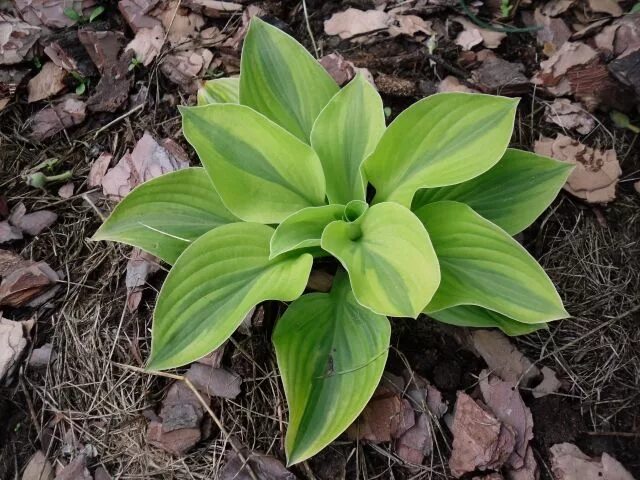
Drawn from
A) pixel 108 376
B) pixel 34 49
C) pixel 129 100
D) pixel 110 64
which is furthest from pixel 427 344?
pixel 34 49

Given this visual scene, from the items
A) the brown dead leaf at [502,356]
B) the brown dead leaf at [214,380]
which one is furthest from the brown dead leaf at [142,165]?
the brown dead leaf at [502,356]

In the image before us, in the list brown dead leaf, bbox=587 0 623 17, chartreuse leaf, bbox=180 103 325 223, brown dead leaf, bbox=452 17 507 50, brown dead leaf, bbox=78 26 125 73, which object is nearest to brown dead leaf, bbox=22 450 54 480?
chartreuse leaf, bbox=180 103 325 223

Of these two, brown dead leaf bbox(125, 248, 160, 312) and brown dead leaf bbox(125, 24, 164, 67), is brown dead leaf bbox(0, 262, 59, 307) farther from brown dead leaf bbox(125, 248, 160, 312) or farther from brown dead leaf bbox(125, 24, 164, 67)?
brown dead leaf bbox(125, 24, 164, 67)

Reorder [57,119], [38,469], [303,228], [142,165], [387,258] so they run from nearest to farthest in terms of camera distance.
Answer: [387,258], [303,228], [38,469], [142,165], [57,119]

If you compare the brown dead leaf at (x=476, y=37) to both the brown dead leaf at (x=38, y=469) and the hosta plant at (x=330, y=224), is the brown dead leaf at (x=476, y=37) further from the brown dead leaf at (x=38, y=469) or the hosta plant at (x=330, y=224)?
the brown dead leaf at (x=38, y=469)

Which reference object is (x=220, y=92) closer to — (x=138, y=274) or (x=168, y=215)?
(x=168, y=215)

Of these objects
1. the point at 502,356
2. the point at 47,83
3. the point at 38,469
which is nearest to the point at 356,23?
the point at 47,83
